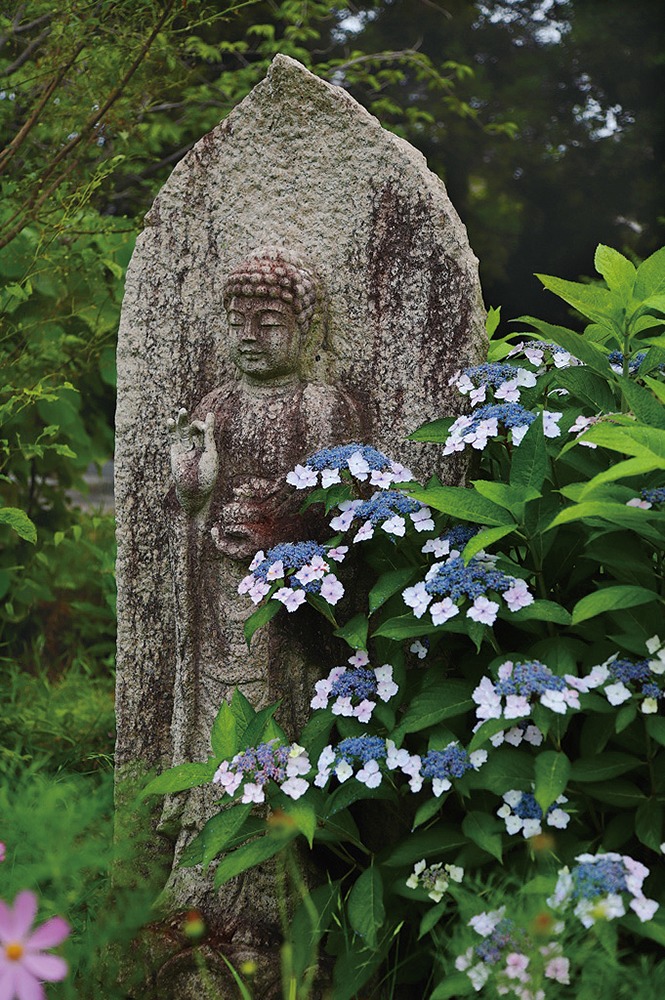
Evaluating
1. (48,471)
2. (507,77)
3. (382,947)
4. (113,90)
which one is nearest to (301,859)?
(382,947)

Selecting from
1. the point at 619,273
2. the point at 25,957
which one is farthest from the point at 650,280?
the point at 25,957

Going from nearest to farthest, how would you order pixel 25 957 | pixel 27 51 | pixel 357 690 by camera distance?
pixel 25 957
pixel 357 690
pixel 27 51

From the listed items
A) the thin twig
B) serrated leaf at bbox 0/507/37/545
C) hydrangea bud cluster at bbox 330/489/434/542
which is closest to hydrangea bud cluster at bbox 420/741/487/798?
hydrangea bud cluster at bbox 330/489/434/542

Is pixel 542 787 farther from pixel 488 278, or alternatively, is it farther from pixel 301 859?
pixel 488 278

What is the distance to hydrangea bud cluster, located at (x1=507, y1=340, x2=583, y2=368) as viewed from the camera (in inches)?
90.4

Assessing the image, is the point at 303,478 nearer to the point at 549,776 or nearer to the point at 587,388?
the point at 587,388

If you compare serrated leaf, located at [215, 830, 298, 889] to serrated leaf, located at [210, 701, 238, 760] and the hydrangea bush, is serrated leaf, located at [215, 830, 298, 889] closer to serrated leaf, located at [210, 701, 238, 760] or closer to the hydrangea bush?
the hydrangea bush

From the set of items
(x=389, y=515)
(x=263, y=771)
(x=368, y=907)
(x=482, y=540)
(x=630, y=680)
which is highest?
(x=482, y=540)

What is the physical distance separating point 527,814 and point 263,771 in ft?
1.56

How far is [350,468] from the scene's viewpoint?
2176mm

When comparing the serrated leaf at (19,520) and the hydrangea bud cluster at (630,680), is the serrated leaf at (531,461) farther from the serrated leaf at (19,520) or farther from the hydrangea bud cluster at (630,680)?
the serrated leaf at (19,520)

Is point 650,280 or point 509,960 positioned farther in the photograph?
point 650,280

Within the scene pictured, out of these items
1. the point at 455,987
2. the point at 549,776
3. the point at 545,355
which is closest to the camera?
the point at 455,987

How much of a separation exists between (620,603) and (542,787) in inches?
13.1
